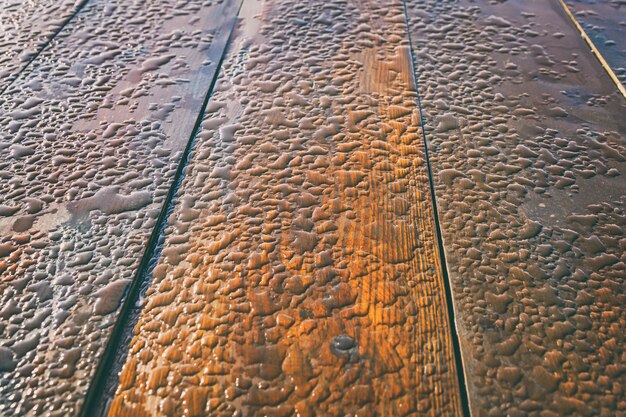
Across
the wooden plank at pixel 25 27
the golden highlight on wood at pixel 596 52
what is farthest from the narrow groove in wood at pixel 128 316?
the golden highlight on wood at pixel 596 52

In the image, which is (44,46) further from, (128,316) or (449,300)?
(449,300)

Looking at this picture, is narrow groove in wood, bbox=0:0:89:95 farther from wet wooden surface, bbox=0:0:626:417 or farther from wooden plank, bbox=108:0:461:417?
wooden plank, bbox=108:0:461:417

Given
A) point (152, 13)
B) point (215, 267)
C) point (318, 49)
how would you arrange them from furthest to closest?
point (152, 13), point (318, 49), point (215, 267)

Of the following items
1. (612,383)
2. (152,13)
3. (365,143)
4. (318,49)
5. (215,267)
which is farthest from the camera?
(152,13)

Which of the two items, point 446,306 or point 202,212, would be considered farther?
point 202,212

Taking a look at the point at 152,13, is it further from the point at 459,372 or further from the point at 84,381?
the point at 459,372

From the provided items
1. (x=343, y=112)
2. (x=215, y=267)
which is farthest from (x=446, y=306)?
(x=343, y=112)

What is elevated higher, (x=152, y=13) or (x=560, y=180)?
(x=152, y=13)
